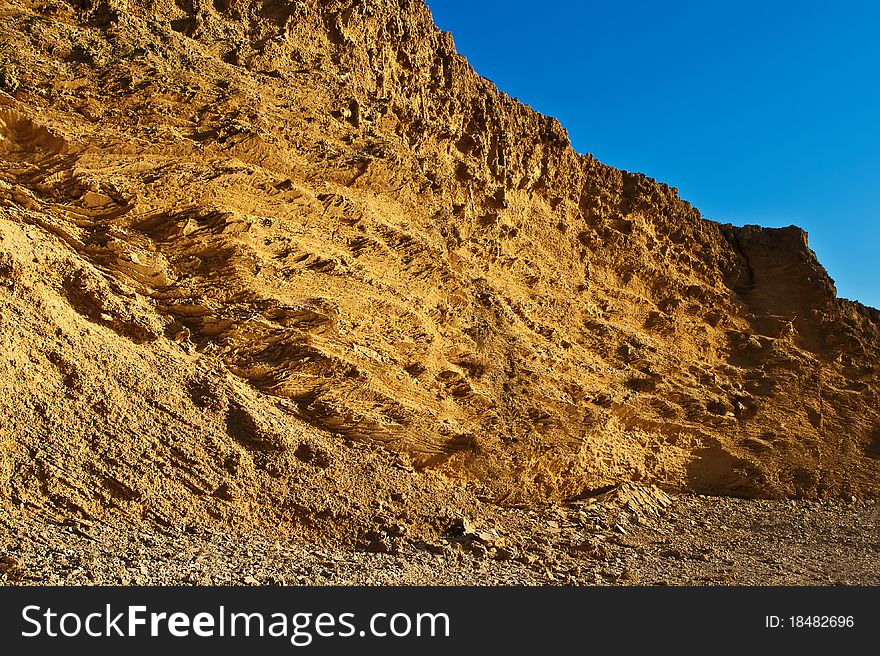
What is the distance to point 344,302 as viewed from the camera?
438 inches

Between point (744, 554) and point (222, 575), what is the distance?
790cm

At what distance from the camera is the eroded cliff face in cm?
846

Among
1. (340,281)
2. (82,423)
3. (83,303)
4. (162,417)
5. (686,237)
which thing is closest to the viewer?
(82,423)

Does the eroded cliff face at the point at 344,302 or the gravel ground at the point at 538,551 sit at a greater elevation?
the eroded cliff face at the point at 344,302

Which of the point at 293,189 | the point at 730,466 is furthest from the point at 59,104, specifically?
the point at 730,466

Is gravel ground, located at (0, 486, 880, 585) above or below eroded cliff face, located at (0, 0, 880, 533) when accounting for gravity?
below

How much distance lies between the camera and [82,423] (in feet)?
25.5

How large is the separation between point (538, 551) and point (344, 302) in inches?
193

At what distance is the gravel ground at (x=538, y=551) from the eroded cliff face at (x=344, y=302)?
1.67ft

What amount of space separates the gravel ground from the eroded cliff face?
20.0 inches

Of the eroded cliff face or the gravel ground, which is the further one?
the eroded cliff face

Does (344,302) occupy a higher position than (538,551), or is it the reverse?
(344,302)

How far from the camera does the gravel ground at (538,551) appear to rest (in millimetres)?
6523

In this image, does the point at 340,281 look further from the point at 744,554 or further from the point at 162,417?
the point at 744,554
